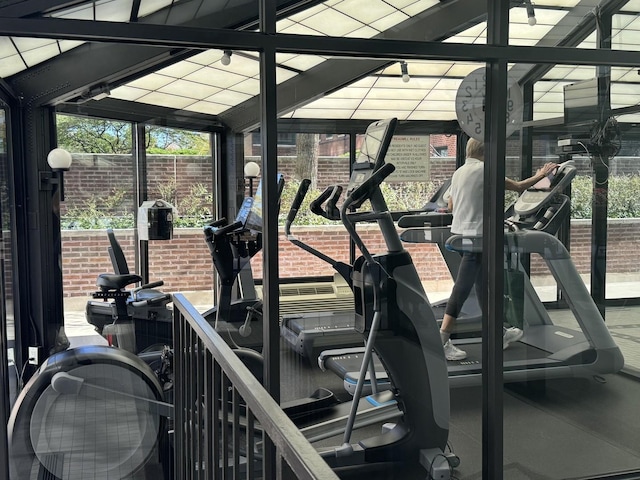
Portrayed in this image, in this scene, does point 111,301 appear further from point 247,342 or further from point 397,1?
point 397,1

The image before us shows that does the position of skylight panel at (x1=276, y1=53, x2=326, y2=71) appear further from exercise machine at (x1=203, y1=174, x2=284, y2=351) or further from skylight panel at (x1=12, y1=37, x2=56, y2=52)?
skylight panel at (x1=12, y1=37, x2=56, y2=52)

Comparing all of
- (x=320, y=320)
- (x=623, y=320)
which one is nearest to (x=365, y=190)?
(x=320, y=320)

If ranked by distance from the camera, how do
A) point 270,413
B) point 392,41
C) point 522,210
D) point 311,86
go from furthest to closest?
point 522,210 < point 311,86 < point 392,41 < point 270,413

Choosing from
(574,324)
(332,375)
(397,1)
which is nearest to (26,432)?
(332,375)

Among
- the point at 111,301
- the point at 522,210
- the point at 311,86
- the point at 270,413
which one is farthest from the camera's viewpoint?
the point at 522,210

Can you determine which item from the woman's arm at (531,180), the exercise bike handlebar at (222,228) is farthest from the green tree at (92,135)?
the woman's arm at (531,180)

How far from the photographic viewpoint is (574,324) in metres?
4.29

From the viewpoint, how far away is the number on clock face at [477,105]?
110 inches

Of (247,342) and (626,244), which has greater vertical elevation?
(626,244)

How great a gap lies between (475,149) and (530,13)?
678mm

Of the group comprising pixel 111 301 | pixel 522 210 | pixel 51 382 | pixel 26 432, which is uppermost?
pixel 522 210

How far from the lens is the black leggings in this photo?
297 cm

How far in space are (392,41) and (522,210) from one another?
1.49 m

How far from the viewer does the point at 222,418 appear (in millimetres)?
1677
